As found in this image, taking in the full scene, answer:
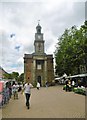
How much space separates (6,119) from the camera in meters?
11.4

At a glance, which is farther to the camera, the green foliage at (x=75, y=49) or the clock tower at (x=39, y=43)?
the clock tower at (x=39, y=43)

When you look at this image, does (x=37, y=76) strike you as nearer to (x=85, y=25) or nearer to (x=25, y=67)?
(x=25, y=67)

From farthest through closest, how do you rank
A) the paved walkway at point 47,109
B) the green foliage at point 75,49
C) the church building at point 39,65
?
the church building at point 39,65 → the green foliage at point 75,49 → the paved walkway at point 47,109

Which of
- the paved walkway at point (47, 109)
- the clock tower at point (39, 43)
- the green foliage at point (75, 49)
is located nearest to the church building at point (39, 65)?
the clock tower at point (39, 43)

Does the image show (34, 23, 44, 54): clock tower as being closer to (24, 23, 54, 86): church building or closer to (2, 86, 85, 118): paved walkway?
(24, 23, 54, 86): church building

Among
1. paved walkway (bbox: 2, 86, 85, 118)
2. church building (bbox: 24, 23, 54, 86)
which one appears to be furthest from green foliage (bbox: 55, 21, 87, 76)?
paved walkway (bbox: 2, 86, 85, 118)

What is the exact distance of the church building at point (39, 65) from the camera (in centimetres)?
8288

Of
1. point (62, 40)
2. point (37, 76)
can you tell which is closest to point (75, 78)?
point (62, 40)

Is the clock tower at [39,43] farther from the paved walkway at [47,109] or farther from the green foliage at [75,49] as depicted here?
the paved walkway at [47,109]

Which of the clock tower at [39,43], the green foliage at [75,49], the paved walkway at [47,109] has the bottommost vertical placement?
the paved walkway at [47,109]

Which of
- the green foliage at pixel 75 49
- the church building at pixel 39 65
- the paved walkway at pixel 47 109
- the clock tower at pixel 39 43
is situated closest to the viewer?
the paved walkway at pixel 47 109

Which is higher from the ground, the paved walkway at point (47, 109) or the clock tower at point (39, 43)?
the clock tower at point (39, 43)

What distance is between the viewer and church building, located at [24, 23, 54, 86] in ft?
272

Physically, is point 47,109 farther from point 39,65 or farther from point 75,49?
point 39,65
